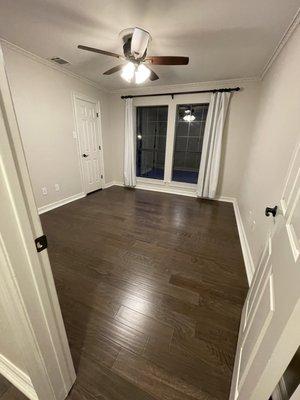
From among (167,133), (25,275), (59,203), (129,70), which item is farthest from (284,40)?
(59,203)

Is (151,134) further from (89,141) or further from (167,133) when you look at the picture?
(89,141)

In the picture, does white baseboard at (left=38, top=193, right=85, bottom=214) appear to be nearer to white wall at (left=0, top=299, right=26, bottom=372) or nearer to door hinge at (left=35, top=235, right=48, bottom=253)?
white wall at (left=0, top=299, right=26, bottom=372)

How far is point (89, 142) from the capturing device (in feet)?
13.5

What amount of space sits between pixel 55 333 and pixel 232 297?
1.49 meters

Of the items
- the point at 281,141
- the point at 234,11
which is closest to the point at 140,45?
the point at 234,11

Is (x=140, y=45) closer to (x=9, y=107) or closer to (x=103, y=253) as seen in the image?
(x=9, y=107)

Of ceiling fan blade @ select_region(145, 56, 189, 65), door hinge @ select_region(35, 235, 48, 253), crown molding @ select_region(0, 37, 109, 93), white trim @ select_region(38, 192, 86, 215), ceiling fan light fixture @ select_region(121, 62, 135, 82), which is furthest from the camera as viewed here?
white trim @ select_region(38, 192, 86, 215)

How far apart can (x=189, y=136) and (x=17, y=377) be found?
5285 millimetres

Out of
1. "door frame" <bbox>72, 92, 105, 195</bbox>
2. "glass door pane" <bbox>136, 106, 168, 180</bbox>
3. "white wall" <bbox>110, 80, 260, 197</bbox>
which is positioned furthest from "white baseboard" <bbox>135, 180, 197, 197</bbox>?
"door frame" <bbox>72, 92, 105, 195</bbox>

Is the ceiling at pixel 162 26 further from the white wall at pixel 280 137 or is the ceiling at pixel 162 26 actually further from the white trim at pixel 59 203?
the white trim at pixel 59 203

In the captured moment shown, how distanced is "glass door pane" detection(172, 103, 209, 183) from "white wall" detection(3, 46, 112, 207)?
2.22 m

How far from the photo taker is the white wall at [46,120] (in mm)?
2665

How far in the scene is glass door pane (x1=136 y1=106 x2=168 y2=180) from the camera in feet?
15.5

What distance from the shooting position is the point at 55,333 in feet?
2.68
